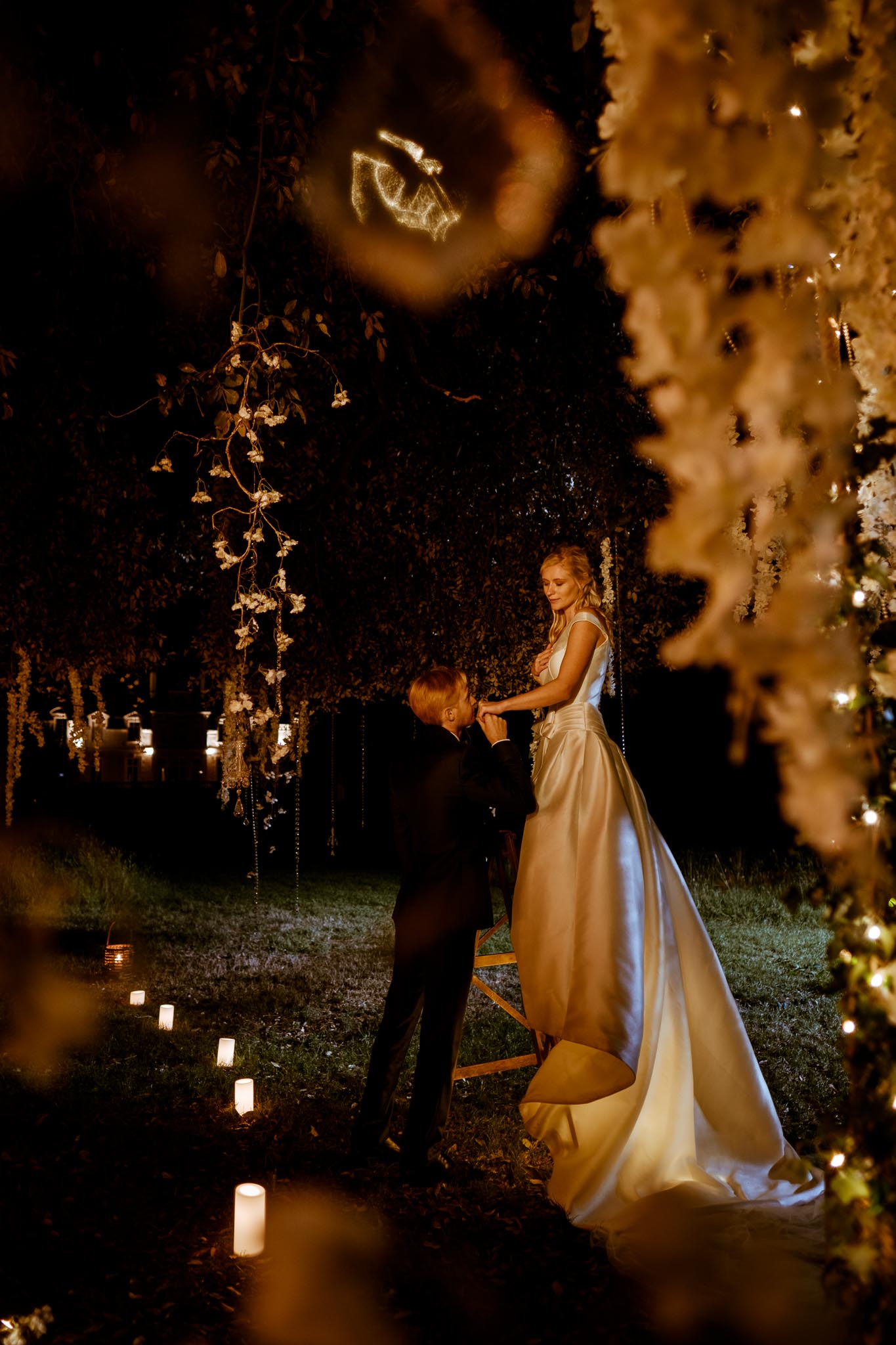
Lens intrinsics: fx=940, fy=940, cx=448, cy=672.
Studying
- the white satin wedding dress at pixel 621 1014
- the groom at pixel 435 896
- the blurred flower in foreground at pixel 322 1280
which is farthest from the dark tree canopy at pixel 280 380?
the blurred flower in foreground at pixel 322 1280

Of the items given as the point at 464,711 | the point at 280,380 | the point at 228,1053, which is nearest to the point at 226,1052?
the point at 228,1053

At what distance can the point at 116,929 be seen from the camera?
752 cm

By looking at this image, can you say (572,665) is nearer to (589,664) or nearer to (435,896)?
(589,664)

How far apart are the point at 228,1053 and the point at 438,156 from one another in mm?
4015

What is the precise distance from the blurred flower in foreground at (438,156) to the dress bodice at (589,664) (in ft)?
6.66

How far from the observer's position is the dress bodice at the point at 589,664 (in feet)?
10.5

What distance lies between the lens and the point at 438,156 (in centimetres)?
390

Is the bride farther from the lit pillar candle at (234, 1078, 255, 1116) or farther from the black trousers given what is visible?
the lit pillar candle at (234, 1078, 255, 1116)

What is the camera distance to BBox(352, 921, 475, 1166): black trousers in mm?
3043

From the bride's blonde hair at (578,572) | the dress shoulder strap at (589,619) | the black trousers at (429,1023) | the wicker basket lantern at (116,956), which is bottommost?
the wicker basket lantern at (116,956)

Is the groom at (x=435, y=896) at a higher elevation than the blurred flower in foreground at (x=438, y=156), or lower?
lower

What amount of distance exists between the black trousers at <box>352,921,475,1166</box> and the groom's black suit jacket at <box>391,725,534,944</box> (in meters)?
0.06

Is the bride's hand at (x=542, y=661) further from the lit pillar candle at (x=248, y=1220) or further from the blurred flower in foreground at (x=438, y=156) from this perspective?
the blurred flower in foreground at (x=438, y=156)

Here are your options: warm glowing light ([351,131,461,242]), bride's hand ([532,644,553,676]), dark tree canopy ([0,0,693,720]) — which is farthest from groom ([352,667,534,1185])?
warm glowing light ([351,131,461,242])
